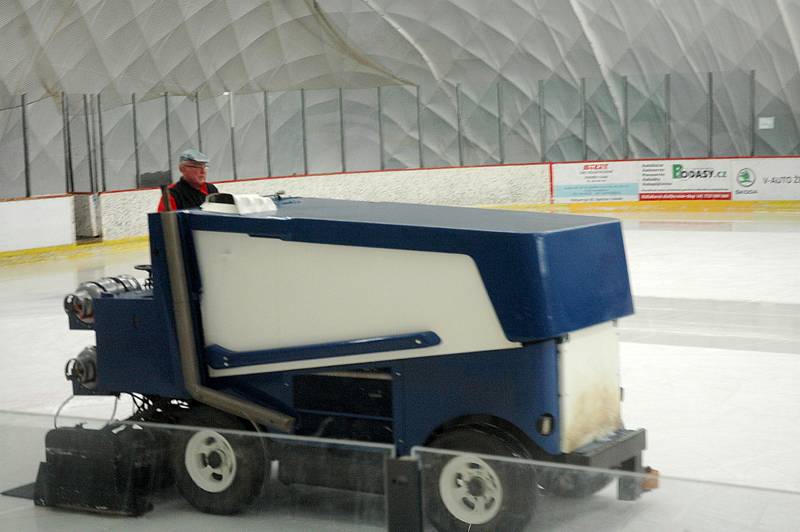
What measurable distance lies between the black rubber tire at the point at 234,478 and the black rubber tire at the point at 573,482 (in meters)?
1.09

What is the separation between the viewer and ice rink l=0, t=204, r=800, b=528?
5957 millimetres

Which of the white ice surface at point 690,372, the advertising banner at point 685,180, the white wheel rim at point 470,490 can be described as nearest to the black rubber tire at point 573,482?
the white wheel rim at point 470,490

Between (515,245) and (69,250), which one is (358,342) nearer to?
(515,245)

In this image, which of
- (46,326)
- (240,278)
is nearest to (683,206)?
(46,326)

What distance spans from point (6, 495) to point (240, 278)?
4.15ft

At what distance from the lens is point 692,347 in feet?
29.0

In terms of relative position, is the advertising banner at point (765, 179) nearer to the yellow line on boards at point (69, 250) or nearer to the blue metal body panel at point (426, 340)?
the yellow line on boards at point (69, 250)

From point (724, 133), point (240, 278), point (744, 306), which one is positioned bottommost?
point (744, 306)

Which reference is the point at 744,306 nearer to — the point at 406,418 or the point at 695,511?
the point at 406,418

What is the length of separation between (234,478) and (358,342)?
794 mm

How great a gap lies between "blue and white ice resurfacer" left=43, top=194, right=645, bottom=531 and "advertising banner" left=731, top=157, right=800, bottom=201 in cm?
1764

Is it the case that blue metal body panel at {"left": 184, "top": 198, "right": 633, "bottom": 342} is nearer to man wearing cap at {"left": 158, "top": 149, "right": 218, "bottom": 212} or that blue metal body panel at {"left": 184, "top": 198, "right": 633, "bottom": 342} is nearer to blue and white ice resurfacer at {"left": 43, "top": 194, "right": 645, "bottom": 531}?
blue and white ice resurfacer at {"left": 43, "top": 194, "right": 645, "bottom": 531}

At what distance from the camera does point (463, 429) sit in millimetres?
4457

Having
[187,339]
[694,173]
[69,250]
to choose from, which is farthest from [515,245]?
[694,173]
